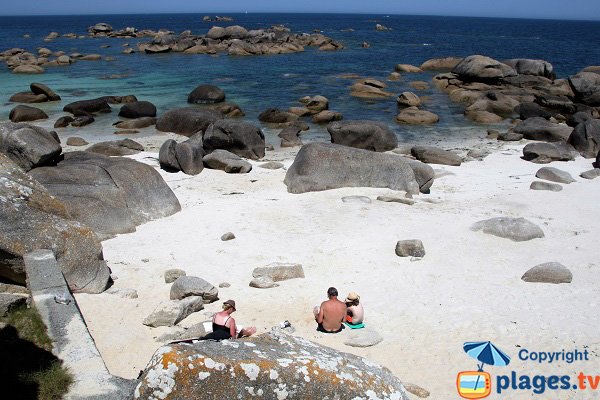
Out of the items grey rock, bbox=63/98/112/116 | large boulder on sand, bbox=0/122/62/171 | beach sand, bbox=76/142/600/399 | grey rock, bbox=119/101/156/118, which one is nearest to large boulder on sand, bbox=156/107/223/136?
grey rock, bbox=119/101/156/118

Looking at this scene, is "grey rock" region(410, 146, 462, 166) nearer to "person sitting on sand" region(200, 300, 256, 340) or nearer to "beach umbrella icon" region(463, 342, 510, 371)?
"beach umbrella icon" region(463, 342, 510, 371)

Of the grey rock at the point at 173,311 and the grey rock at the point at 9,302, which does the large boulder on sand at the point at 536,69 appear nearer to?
the grey rock at the point at 173,311

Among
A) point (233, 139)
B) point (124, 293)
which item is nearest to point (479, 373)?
point (124, 293)

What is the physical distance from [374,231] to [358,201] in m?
2.48

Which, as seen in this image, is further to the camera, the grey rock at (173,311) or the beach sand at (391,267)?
the grey rock at (173,311)

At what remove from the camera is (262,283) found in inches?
488

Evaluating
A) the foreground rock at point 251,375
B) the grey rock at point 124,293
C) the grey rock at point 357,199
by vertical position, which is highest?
the foreground rock at point 251,375

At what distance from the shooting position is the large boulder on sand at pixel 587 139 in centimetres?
2509

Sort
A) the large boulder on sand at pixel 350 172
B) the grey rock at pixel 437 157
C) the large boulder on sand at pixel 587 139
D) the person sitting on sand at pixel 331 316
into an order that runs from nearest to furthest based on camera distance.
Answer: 1. the person sitting on sand at pixel 331 316
2. the large boulder on sand at pixel 350 172
3. the grey rock at pixel 437 157
4. the large boulder on sand at pixel 587 139

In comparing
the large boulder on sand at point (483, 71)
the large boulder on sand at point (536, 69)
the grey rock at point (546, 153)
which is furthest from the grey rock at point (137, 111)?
the large boulder on sand at point (536, 69)

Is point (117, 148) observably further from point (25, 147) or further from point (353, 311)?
point (353, 311)

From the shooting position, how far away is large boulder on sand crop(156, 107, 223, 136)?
28984mm

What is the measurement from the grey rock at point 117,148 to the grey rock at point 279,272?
1335 cm

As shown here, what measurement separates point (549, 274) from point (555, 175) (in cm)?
928
